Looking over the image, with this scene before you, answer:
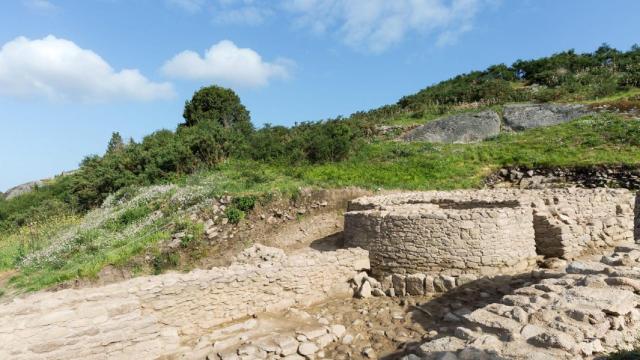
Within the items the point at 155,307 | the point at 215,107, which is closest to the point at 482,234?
the point at 155,307

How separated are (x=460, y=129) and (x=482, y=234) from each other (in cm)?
1827

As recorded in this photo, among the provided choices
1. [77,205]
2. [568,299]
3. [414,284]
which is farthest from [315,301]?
[77,205]

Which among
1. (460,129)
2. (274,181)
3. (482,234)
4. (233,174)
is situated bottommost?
(482,234)

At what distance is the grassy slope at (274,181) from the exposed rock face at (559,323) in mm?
9524

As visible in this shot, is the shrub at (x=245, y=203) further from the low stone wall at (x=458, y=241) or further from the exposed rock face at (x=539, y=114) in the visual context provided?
the exposed rock face at (x=539, y=114)

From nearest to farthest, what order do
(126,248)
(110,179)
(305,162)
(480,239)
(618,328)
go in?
(618,328) → (480,239) → (126,248) → (305,162) → (110,179)

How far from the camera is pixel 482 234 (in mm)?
8898

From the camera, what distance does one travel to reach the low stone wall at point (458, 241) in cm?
891

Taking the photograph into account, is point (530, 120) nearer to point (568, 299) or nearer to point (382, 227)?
point (382, 227)

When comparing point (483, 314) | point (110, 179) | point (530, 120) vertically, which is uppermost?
point (530, 120)

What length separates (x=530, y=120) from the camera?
82.9 ft

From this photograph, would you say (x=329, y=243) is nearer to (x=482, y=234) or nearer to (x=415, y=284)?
(x=415, y=284)

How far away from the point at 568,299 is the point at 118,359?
6625 millimetres

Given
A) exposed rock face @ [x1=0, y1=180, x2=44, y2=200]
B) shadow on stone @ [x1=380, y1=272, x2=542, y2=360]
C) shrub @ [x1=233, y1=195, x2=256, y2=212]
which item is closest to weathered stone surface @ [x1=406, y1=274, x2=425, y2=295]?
shadow on stone @ [x1=380, y1=272, x2=542, y2=360]
